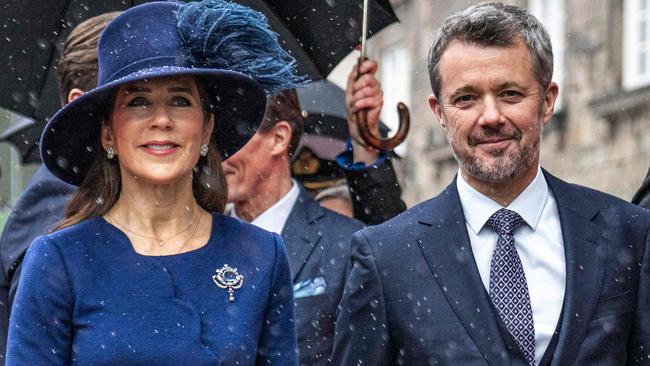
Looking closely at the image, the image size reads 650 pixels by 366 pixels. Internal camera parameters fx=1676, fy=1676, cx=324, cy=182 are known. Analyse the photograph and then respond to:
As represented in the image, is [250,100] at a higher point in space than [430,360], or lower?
higher

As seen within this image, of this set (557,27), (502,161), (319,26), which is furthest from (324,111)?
(557,27)

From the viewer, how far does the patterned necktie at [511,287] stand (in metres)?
4.83

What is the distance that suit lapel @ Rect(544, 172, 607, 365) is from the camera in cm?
479

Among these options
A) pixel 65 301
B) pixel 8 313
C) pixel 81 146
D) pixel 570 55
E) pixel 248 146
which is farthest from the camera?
pixel 570 55

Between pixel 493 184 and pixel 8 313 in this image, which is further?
pixel 8 313

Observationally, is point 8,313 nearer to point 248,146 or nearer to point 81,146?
point 81,146

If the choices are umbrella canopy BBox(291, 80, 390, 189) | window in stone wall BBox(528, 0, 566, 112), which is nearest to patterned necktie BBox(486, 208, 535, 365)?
umbrella canopy BBox(291, 80, 390, 189)

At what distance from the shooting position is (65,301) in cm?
452

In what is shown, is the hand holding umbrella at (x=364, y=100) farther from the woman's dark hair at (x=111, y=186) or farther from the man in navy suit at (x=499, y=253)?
the woman's dark hair at (x=111, y=186)

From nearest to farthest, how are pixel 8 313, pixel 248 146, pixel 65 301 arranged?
pixel 65 301, pixel 8 313, pixel 248 146

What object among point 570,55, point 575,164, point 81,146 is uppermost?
point 81,146

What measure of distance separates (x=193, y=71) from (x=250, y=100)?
311 mm

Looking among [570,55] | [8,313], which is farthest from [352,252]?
[570,55]

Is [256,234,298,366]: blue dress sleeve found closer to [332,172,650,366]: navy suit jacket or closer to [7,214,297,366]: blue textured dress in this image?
[7,214,297,366]: blue textured dress
